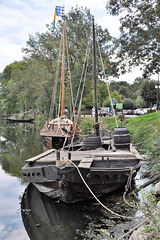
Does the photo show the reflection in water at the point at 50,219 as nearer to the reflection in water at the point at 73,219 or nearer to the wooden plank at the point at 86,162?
the reflection in water at the point at 73,219

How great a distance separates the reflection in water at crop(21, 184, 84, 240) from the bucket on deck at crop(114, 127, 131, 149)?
126 inches

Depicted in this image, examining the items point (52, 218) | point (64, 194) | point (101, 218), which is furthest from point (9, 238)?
point (101, 218)

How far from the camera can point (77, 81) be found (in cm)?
3375

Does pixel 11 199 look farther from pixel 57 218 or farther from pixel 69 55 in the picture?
pixel 69 55

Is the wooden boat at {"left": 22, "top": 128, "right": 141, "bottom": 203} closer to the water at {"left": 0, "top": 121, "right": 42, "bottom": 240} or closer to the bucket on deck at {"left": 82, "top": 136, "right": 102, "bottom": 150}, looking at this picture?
the water at {"left": 0, "top": 121, "right": 42, "bottom": 240}

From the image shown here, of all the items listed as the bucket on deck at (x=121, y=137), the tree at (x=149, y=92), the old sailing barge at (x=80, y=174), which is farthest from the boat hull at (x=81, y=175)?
the tree at (x=149, y=92)

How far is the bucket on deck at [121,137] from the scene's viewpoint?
9.80 metres

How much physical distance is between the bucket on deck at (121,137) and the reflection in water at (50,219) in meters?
3.20

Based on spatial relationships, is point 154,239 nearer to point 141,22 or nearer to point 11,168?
point 11,168

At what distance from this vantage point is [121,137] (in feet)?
32.5

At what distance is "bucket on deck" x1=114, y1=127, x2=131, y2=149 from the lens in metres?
9.80

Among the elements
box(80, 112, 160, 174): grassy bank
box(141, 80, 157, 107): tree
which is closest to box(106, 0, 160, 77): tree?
box(80, 112, 160, 174): grassy bank

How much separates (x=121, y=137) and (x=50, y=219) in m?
4.11

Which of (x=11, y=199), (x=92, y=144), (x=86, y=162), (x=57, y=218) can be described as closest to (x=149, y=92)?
(x=92, y=144)
